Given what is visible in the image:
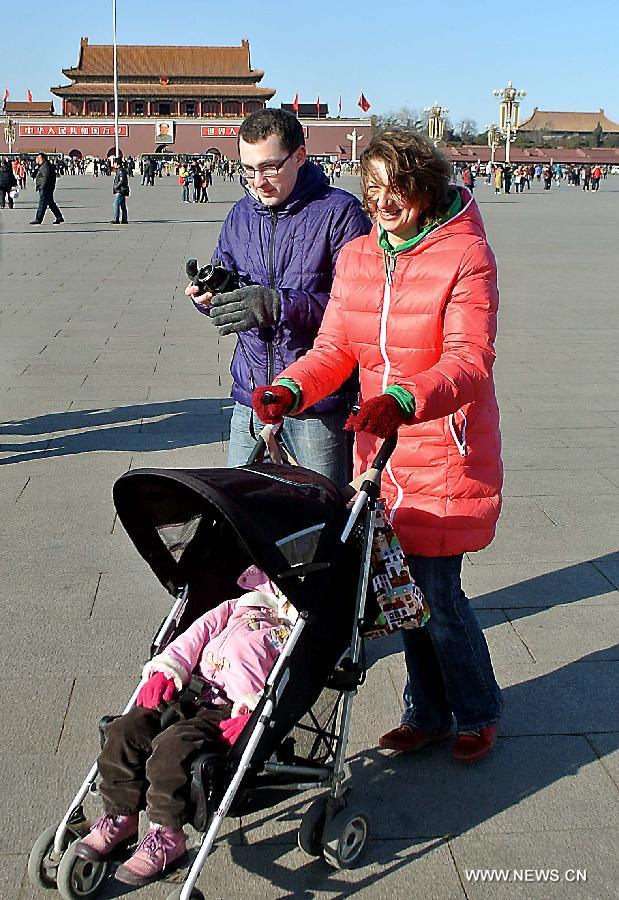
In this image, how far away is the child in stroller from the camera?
7.82 ft

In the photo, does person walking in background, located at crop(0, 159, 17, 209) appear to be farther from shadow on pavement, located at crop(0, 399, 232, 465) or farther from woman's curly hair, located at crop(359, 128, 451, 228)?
woman's curly hair, located at crop(359, 128, 451, 228)

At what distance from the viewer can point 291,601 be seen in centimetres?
249

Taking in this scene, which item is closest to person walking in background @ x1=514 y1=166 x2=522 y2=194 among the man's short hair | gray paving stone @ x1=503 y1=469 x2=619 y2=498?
gray paving stone @ x1=503 y1=469 x2=619 y2=498

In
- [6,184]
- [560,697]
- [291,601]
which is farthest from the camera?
[6,184]

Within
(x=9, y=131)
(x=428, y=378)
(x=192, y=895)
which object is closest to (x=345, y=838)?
(x=192, y=895)

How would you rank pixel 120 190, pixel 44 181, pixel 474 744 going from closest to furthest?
pixel 474 744 < pixel 44 181 < pixel 120 190

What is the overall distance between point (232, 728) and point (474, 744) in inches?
41.6

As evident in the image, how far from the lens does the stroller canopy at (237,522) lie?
7.95 feet

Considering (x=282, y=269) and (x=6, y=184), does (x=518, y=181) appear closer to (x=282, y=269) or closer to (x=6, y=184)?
(x=6, y=184)

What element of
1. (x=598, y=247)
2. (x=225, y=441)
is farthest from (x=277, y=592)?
(x=598, y=247)

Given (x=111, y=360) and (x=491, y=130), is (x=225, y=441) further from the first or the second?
(x=491, y=130)

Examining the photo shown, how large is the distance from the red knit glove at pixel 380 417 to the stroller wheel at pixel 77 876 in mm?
1217

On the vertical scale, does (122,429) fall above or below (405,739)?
below

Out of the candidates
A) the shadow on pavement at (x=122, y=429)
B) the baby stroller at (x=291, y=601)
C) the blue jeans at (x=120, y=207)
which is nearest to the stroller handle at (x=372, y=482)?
the baby stroller at (x=291, y=601)
